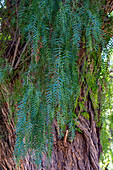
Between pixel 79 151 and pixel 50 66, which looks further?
pixel 79 151

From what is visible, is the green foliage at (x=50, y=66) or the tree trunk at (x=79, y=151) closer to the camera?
the green foliage at (x=50, y=66)

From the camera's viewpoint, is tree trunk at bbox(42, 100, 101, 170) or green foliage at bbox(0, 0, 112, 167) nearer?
green foliage at bbox(0, 0, 112, 167)

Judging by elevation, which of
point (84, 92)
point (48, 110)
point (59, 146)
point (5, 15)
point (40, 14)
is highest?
point (5, 15)

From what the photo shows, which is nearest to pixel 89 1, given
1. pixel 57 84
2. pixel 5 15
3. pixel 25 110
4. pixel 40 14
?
pixel 40 14

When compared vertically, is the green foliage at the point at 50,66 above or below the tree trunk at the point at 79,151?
above

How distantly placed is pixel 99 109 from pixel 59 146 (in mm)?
414

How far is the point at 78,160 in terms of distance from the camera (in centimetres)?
124

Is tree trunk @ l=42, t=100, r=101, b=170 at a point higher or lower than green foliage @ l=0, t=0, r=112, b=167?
lower

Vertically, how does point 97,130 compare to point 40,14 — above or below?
below

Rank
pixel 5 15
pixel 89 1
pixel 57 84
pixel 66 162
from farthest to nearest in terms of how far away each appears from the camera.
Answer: pixel 5 15 → pixel 66 162 → pixel 89 1 → pixel 57 84

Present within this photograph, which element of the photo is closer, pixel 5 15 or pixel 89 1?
pixel 89 1

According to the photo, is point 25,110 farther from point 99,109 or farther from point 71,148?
point 99,109

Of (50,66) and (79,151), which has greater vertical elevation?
(50,66)

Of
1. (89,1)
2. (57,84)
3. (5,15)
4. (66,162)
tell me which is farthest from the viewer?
(5,15)
